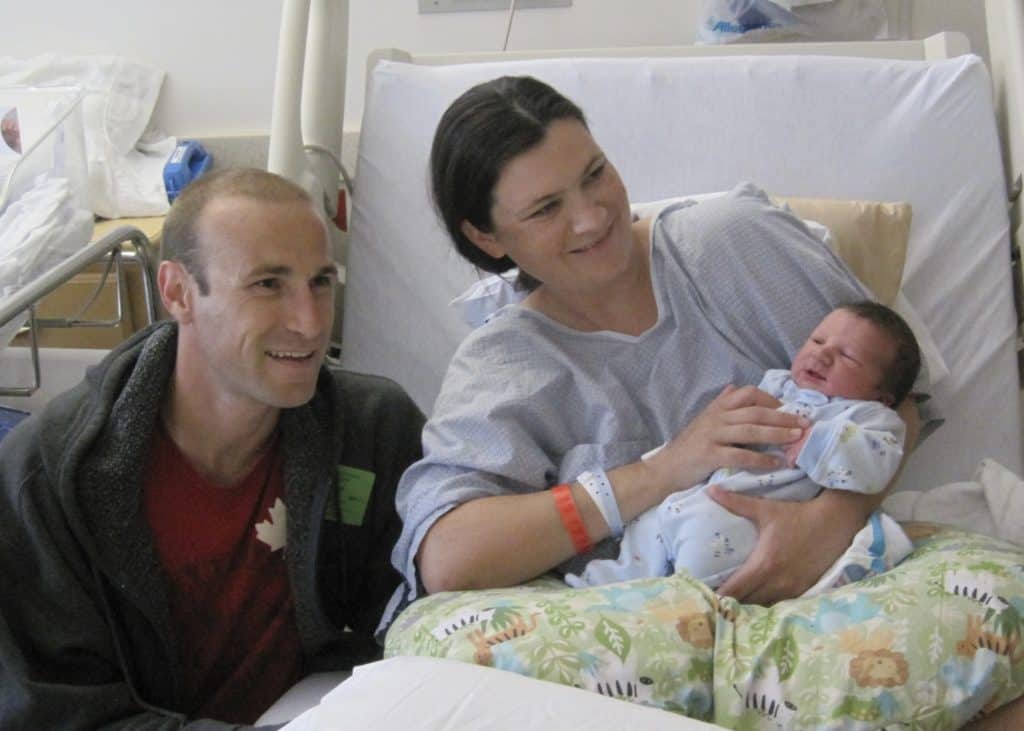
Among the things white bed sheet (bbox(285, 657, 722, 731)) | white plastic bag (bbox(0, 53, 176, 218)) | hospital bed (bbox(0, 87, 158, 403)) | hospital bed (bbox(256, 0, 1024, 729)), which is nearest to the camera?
white bed sheet (bbox(285, 657, 722, 731))

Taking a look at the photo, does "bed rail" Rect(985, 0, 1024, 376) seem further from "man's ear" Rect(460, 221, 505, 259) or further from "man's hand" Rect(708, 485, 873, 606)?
"man's ear" Rect(460, 221, 505, 259)

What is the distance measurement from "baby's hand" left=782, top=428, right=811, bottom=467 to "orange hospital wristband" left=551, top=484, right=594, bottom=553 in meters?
0.28

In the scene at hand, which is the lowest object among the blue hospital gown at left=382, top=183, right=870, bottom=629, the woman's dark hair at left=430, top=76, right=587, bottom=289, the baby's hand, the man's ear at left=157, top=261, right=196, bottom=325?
the baby's hand

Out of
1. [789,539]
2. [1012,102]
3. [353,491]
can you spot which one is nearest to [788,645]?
[789,539]

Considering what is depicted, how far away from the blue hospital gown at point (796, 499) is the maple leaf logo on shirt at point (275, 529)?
0.41m

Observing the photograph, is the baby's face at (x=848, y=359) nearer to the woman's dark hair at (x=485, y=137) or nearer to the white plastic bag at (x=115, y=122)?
the woman's dark hair at (x=485, y=137)

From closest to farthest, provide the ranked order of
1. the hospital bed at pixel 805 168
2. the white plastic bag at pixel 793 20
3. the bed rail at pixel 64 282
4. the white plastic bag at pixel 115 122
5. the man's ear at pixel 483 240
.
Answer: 1. the man's ear at pixel 483 240
2. the bed rail at pixel 64 282
3. the hospital bed at pixel 805 168
4. the white plastic bag at pixel 793 20
5. the white plastic bag at pixel 115 122

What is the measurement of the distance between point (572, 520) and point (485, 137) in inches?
20.6

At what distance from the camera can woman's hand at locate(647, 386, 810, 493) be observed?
142cm

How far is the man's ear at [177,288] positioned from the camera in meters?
1.49

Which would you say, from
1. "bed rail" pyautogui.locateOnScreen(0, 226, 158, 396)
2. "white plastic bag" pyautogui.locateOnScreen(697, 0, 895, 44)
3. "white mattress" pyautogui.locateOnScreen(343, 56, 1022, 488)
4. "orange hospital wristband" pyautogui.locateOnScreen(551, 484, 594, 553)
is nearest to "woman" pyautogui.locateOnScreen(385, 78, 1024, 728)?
"orange hospital wristband" pyautogui.locateOnScreen(551, 484, 594, 553)

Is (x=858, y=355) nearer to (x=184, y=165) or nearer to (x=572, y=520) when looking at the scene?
(x=572, y=520)

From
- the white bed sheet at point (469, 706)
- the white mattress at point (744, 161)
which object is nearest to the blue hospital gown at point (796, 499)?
the white bed sheet at point (469, 706)

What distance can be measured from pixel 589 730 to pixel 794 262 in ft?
2.64
